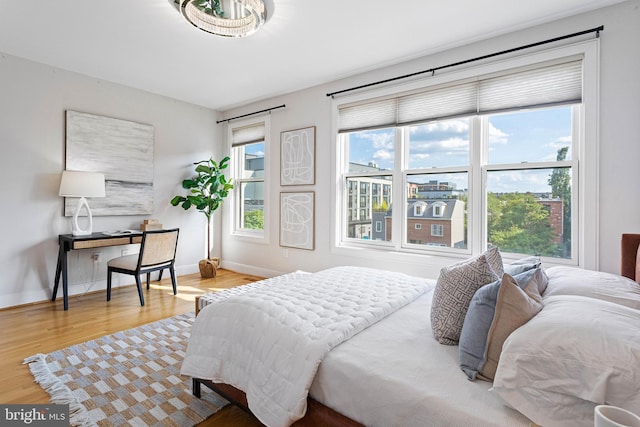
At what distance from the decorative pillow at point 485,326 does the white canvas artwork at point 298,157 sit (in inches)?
122

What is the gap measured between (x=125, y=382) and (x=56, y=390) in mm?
369

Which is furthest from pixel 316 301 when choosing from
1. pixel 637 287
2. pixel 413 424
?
pixel 637 287

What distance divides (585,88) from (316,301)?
104 inches

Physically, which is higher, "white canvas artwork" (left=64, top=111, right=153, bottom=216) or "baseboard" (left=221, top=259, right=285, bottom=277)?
"white canvas artwork" (left=64, top=111, right=153, bottom=216)

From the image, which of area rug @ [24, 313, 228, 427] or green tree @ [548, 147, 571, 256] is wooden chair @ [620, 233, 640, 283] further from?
area rug @ [24, 313, 228, 427]

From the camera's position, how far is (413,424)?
104 centimetres

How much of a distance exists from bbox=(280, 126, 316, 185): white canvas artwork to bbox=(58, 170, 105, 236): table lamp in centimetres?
217

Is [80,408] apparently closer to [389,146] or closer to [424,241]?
[424,241]

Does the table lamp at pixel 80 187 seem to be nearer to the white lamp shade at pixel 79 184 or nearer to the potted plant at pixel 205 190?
the white lamp shade at pixel 79 184

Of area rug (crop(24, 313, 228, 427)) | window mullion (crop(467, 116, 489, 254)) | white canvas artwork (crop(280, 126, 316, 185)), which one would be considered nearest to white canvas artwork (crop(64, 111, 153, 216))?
white canvas artwork (crop(280, 126, 316, 185))

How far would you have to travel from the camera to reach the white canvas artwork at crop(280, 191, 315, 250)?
4.22 metres

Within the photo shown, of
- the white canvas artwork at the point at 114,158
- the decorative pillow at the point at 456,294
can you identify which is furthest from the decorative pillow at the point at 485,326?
the white canvas artwork at the point at 114,158

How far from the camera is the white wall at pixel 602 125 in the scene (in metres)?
2.36

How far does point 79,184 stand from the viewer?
140 inches
